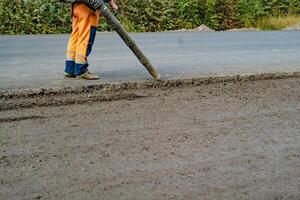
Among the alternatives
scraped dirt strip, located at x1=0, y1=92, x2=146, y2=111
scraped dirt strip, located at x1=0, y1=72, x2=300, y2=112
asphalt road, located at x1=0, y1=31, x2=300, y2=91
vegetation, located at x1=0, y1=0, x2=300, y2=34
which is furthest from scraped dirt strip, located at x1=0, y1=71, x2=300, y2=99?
vegetation, located at x1=0, y1=0, x2=300, y2=34

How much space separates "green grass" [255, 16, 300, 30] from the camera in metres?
20.2

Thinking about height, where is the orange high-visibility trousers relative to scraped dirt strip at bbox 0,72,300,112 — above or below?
above

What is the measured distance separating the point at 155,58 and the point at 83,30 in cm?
312

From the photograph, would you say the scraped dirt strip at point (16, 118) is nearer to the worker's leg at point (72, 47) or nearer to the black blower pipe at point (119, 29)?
the black blower pipe at point (119, 29)

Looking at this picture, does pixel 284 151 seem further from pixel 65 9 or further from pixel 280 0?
pixel 280 0

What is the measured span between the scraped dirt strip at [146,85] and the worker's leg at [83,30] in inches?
22.0

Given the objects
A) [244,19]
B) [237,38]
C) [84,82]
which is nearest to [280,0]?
[244,19]

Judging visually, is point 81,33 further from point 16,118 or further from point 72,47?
point 16,118

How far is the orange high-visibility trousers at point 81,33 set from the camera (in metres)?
6.64

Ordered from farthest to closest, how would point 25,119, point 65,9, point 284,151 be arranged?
point 65,9 < point 25,119 < point 284,151

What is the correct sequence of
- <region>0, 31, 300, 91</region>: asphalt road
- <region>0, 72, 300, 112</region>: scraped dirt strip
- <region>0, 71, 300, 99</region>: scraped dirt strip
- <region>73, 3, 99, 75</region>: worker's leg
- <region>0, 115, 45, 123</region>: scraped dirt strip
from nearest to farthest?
<region>0, 115, 45, 123</region>: scraped dirt strip
<region>0, 72, 300, 112</region>: scraped dirt strip
<region>0, 71, 300, 99</region>: scraped dirt strip
<region>73, 3, 99, 75</region>: worker's leg
<region>0, 31, 300, 91</region>: asphalt road

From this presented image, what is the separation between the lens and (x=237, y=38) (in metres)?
14.6

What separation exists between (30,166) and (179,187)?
1019mm

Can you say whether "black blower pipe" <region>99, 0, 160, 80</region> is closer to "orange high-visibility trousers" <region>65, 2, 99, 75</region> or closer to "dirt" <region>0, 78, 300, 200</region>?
"orange high-visibility trousers" <region>65, 2, 99, 75</region>
